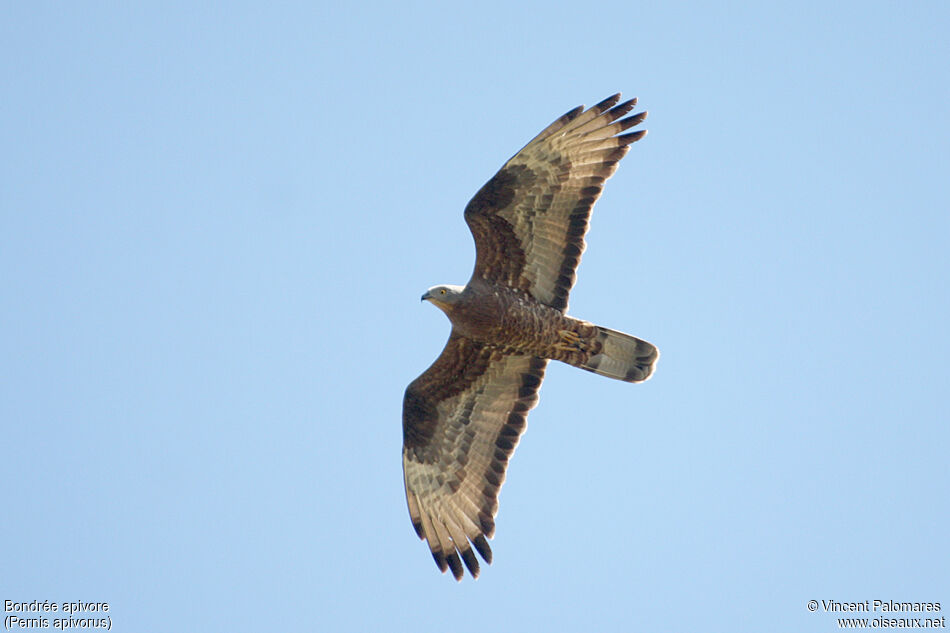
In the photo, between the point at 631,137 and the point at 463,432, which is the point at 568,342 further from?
the point at 631,137

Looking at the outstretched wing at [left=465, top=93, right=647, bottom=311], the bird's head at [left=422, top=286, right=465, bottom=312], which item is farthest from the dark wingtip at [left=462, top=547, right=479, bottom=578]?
the outstretched wing at [left=465, top=93, right=647, bottom=311]

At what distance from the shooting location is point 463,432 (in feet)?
46.3

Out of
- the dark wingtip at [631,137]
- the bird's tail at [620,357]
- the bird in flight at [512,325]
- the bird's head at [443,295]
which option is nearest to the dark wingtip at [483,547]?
the bird in flight at [512,325]

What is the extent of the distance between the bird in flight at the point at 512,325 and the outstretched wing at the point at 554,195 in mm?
11

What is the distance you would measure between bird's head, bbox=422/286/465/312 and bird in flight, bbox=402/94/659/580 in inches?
0.4

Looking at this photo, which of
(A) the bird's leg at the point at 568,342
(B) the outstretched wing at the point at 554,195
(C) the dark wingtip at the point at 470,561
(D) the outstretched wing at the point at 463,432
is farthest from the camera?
(D) the outstretched wing at the point at 463,432

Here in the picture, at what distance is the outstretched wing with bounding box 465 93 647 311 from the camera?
1310 centimetres

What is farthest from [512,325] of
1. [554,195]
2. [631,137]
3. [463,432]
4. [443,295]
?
[631,137]

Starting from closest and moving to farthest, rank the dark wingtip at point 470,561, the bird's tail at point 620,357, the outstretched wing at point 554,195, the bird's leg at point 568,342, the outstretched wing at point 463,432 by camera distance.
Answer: the outstretched wing at point 554,195
the bird's leg at point 568,342
the bird's tail at point 620,357
the dark wingtip at point 470,561
the outstretched wing at point 463,432

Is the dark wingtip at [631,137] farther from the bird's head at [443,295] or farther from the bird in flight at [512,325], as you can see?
the bird's head at [443,295]

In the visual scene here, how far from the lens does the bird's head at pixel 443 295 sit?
1312 centimetres

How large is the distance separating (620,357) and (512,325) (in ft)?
4.22

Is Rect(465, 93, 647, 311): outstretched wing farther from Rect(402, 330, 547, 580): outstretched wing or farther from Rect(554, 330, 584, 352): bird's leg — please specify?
Rect(402, 330, 547, 580): outstretched wing

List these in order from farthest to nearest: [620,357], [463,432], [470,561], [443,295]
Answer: [463,432] < [470,561] < [620,357] < [443,295]
